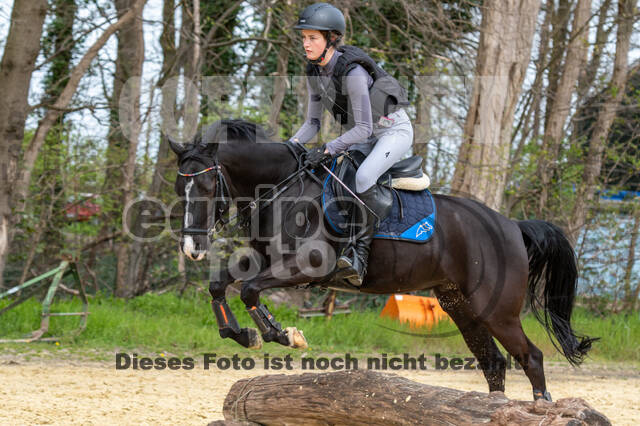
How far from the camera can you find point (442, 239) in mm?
4477

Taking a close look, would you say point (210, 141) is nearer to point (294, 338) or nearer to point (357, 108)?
point (357, 108)

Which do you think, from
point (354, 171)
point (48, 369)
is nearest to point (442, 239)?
point (354, 171)

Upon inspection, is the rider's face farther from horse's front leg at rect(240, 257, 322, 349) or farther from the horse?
horse's front leg at rect(240, 257, 322, 349)

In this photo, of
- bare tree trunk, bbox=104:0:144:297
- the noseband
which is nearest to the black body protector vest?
the noseband

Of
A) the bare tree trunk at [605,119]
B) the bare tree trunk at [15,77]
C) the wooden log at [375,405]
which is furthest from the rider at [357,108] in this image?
the bare tree trunk at [605,119]

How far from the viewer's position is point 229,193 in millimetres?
4047

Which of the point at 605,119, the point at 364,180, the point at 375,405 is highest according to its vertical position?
the point at 605,119

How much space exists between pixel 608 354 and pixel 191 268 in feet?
21.2

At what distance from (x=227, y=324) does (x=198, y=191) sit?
32.5 inches

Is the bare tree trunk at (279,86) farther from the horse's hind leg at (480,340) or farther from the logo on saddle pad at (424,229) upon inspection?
the logo on saddle pad at (424,229)

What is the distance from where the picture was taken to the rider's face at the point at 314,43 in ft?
13.0

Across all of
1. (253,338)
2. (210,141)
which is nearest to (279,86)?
(210,141)

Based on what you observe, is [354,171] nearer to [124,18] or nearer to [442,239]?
[442,239]

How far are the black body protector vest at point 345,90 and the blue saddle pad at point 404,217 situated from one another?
18.8 inches
